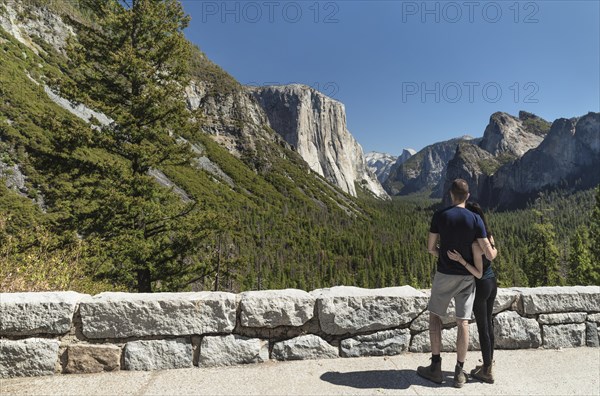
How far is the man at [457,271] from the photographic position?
3789 mm

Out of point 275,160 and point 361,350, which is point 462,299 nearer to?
point 361,350

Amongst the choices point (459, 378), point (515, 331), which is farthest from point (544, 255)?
point (459, 378)

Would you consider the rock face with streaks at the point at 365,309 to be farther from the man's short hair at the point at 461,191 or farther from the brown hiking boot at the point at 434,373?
the man's short hair at the point at 461,191

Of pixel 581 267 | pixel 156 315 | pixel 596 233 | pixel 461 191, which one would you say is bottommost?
pixel 581 267

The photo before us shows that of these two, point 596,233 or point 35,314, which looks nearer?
point 35,314

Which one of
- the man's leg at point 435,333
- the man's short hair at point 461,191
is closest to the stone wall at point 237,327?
the man's leg at point 435,333

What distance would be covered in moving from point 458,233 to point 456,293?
751 mm

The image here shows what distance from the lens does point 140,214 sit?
33.5ft

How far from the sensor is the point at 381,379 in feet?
13.4

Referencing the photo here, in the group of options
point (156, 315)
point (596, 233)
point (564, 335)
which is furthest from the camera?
point (596, 233)

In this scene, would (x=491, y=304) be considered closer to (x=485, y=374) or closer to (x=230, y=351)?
(x=485, y=374)

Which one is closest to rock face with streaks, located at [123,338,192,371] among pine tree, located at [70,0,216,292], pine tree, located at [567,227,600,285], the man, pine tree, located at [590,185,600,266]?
the man

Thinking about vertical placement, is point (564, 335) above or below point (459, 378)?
above

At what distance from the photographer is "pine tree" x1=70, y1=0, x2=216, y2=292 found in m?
9.84
